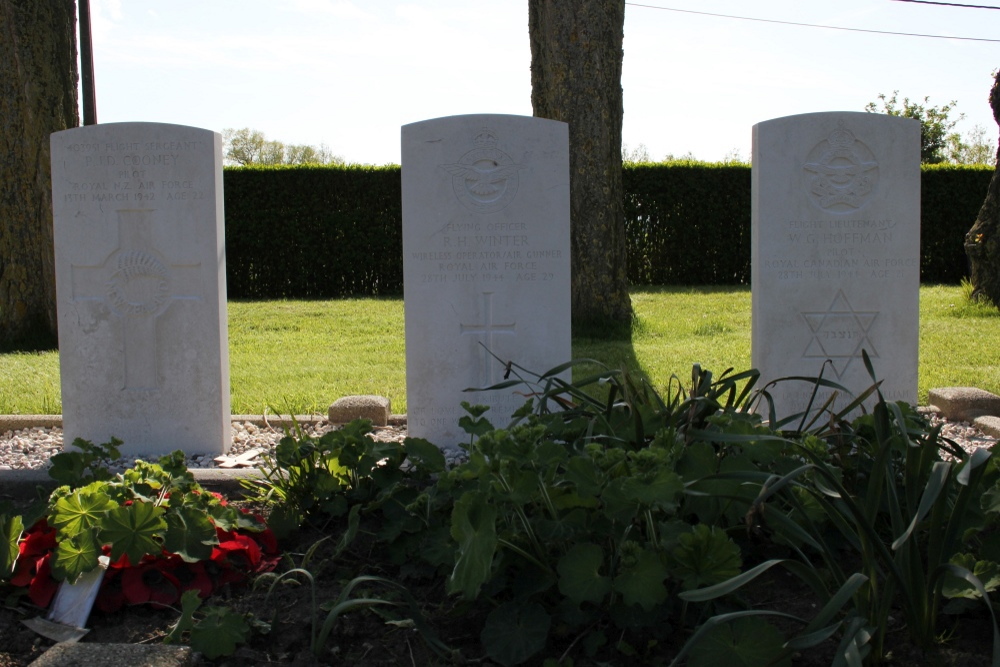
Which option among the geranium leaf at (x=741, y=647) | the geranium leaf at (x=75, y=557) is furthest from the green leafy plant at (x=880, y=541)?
the geranium leaf at (x=75, y=557)

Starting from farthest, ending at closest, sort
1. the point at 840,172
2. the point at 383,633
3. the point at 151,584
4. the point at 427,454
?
the point at 840,172, the point at 427,454, the point at 151,584, the point at 383,633

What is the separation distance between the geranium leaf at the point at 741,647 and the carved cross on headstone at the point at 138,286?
3484mm

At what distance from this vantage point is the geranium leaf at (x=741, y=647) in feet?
5.54

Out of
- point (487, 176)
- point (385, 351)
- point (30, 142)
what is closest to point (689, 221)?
point (385, 351)

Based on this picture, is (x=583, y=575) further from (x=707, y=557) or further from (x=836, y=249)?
(x=836, y=249)

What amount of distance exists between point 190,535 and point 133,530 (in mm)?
138

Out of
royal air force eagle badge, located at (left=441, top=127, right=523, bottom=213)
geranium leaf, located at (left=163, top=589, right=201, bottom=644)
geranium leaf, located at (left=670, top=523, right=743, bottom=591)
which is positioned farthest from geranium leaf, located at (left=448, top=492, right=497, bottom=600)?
royal air force eagle badge, located at (left=441, top=127, right=523, bottom=213)

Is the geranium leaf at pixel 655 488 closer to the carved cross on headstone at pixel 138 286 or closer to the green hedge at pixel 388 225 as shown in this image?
the carved cross on headstone at pixel 138 286

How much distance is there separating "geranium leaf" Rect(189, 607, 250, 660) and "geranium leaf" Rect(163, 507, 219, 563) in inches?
11.2

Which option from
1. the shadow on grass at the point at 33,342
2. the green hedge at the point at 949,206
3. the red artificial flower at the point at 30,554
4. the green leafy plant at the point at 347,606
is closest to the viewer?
the green leafy plant at the point at 347,606

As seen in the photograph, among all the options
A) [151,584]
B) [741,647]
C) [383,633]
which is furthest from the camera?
[151,584]

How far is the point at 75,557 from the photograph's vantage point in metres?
2.19

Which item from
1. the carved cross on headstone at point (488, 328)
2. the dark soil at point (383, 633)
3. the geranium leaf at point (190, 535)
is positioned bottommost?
the dark soil at point (383, 633)

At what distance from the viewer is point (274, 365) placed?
735 centimetres
